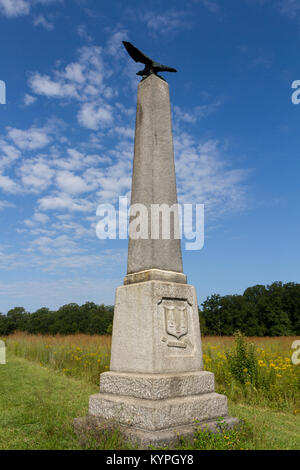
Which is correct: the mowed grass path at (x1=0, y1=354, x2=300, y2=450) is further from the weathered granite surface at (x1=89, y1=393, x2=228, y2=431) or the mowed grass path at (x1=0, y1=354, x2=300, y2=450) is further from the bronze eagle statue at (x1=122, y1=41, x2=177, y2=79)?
the bronze eagle statue at (x1=122, y1=41, x2=177, y2=79)

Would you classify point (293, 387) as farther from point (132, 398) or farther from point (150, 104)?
point (150, 104)

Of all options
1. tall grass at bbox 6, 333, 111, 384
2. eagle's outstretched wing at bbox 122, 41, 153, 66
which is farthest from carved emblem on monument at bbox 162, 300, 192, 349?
tall grass at bbox 6, 333, 111, 384

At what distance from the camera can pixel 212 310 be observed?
4128 cm

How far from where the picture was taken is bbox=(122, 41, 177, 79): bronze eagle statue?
449 cm

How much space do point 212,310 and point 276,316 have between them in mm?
7284

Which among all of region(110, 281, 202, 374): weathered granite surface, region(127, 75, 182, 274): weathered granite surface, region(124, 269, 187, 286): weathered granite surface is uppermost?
region(127, 75, 182, 274): weathered granite surface

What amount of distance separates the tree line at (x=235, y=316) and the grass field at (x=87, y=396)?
24361mm

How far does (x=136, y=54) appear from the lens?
4.55m

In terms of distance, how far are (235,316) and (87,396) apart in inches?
1408

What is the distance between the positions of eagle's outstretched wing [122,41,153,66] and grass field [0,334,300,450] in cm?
443

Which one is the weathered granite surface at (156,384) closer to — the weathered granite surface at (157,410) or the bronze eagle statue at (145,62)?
the weathered granite surface at (157,410)

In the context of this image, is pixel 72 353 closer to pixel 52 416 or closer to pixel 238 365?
pixel 238 365

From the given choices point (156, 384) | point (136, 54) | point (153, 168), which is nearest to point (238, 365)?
point (156, 384)
